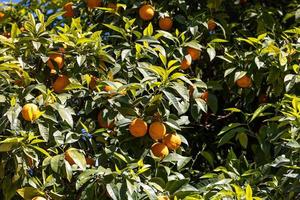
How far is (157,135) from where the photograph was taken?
98.5 inches

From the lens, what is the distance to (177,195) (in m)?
2.44

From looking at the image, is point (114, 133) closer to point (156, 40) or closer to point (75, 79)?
point (75, 79)

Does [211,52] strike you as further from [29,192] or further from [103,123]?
[29,192]

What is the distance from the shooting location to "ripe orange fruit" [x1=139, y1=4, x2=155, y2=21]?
3.24 meters

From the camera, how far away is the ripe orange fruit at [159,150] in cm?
255

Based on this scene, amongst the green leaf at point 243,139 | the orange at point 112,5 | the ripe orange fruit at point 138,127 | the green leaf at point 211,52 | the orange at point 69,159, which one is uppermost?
the orange at point 112,5

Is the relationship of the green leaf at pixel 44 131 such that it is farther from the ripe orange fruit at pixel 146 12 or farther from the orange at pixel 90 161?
the ripe orange fruit at pixel 146 12

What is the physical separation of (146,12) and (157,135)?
0.95m

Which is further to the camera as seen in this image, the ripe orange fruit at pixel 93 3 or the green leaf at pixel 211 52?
the ripe orange fruit at pixel 93 3

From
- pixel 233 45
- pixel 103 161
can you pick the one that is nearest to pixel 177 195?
pixel 103 161

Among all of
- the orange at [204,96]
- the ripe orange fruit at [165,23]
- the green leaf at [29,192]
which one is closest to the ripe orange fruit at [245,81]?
the orange at [204,96]

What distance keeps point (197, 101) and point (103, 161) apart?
1.84 feet

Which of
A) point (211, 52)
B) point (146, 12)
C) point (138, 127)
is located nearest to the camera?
point (138, 127)

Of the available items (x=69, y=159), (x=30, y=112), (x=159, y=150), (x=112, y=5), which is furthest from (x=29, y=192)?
(x=112, y=5)
